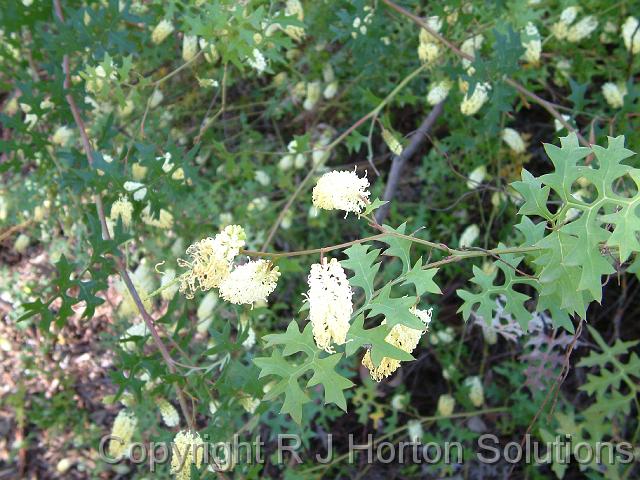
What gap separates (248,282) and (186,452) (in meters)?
0.50

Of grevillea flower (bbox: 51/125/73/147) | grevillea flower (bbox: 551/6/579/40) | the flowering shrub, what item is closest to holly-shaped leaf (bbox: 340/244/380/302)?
the flowering shrub

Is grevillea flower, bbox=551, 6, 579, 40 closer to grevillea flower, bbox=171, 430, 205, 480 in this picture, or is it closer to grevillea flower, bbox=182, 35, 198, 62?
grevillea flower, bbox=182, 35, 198, 62

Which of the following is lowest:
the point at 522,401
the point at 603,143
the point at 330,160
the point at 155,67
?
the point at 522,401

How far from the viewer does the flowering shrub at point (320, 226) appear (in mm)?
1241

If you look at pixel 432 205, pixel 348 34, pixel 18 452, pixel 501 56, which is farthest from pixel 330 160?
pixel 18 452

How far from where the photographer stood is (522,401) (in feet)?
7.79

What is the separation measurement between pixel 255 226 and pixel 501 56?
3.85ft

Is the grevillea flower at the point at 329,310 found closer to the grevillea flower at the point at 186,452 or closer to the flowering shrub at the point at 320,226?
the flowering shrub at the point at 320,226

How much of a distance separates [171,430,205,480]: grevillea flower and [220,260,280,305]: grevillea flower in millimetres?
439

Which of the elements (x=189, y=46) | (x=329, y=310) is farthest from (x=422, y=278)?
(x=189, y=46)

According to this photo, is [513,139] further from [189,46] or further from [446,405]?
[189,46]

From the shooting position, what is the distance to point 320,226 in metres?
2.75

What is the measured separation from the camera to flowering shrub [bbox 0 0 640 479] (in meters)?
1.24

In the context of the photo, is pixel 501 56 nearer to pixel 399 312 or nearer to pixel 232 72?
pixel 399 312
